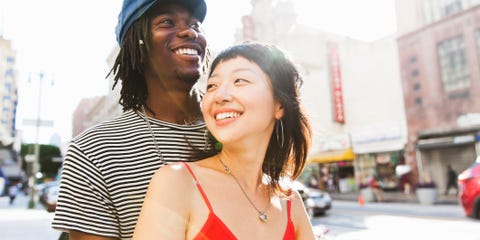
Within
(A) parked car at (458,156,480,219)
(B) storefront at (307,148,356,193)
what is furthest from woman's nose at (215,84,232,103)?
(B) storefront at (307,148,356,193)

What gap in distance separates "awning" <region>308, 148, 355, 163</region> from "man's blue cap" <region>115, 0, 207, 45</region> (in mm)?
25797

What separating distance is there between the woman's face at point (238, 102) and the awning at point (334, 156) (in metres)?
26.1

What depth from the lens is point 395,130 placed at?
77.9 feet

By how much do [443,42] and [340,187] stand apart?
11507 mm

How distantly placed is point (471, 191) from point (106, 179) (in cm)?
Answer: 907

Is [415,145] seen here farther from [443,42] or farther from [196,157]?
[196,157]

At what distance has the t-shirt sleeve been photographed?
141cm

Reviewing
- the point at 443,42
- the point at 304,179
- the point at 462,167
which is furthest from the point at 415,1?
the point at 304,179

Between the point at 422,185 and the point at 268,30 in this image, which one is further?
the point at 268,30

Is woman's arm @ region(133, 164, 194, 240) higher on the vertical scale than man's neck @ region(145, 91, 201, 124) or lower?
lower

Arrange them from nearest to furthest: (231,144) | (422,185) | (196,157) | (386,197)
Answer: (231,144) → (196,157) → (422,185) → (386,197)

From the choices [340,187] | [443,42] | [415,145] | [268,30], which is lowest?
[340,187]

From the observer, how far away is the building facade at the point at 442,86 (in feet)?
63.8

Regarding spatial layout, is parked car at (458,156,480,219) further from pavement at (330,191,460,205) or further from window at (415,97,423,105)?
window at (415,97,423,105)
